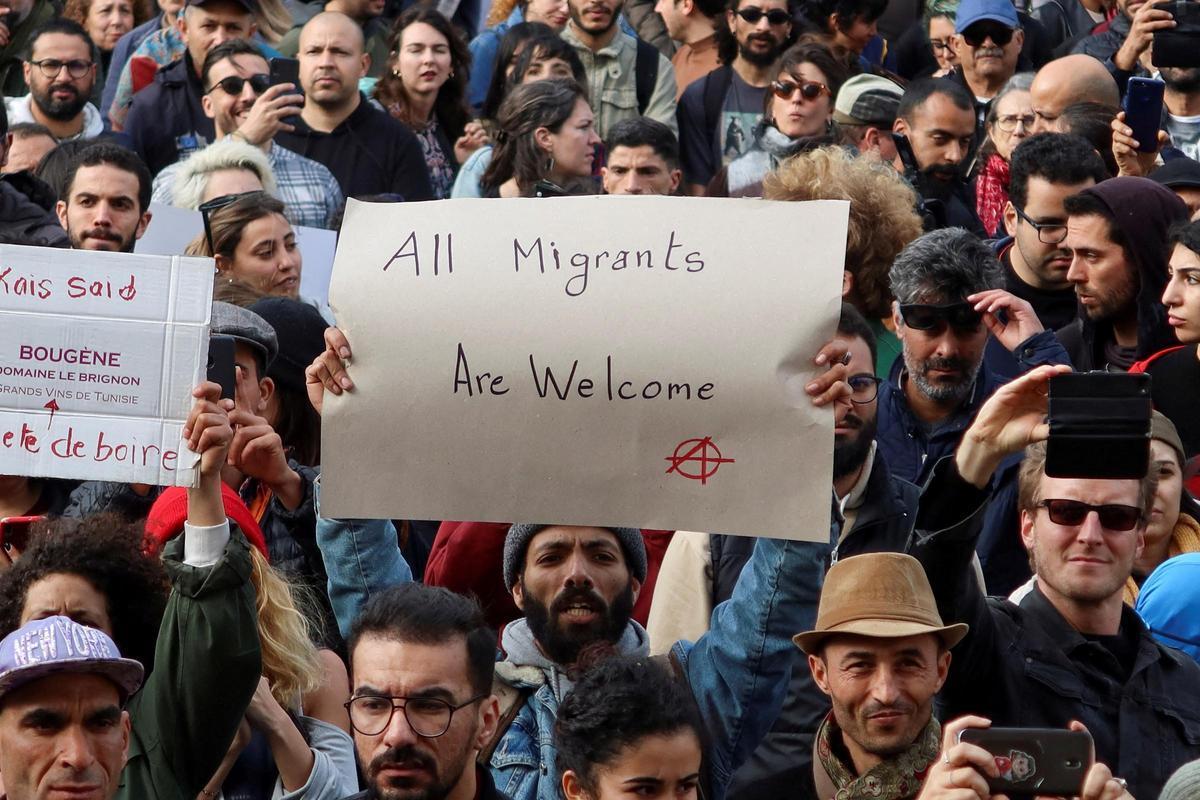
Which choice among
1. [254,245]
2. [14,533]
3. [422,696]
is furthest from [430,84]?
[422,696]

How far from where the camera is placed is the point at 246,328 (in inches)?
233

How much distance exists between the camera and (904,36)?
12258mm

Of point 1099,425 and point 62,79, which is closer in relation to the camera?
point 1099,425

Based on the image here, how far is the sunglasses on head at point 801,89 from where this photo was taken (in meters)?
9.27

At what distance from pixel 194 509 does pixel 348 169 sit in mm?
5198

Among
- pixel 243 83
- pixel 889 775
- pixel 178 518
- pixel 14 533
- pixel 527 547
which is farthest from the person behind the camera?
pixel 243 83

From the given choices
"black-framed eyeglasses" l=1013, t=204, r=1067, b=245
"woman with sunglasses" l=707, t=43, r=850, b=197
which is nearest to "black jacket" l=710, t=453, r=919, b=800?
"black-framed eyeglasses" l=1013, t=204, r=1067, b=245

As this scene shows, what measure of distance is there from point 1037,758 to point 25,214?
5.72 m

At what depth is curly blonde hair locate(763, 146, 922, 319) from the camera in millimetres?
7555

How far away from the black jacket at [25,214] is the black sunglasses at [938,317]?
11.0ft

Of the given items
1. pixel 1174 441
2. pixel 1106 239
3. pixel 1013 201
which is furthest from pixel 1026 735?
pixel 1013 201

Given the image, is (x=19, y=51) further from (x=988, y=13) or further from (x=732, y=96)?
(x=988, y=13)

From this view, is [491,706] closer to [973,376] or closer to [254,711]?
[254,711]

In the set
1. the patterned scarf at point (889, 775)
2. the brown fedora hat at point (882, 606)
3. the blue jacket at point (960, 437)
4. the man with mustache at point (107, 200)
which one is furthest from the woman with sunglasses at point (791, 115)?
the patterned scarf at point (889, 775)
